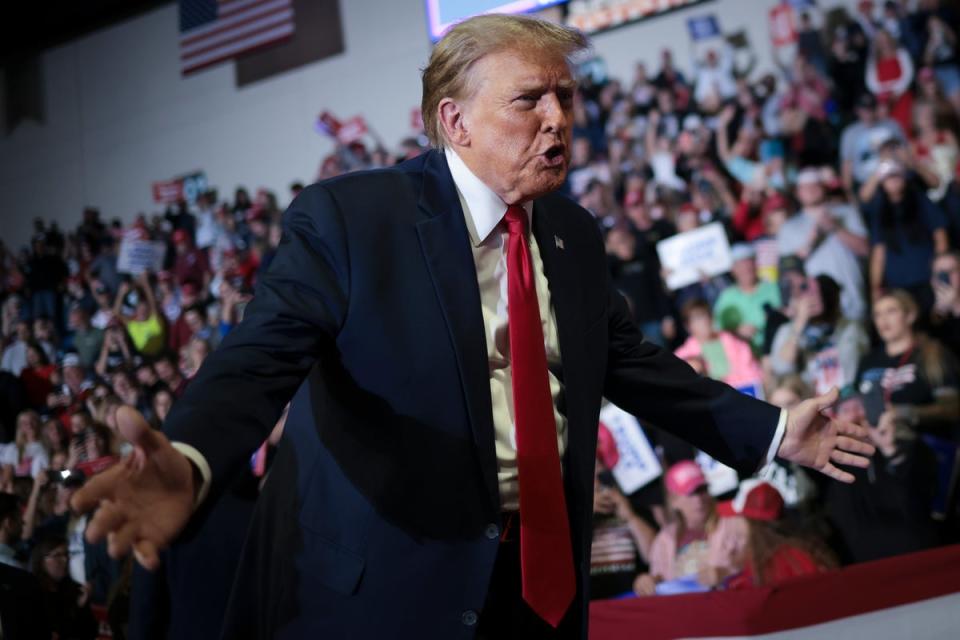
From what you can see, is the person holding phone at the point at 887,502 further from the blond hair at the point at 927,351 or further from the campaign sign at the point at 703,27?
the campaign sign at the point at 703,27

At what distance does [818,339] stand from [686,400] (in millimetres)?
3419

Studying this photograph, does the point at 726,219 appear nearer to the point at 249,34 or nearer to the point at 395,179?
the point at 395,179

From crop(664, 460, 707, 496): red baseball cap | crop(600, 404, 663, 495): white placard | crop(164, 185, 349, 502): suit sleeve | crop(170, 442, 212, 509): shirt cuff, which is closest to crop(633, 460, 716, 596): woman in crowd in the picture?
crop(664, 460, 707, 496): red baseball cap

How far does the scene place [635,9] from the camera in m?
8.90

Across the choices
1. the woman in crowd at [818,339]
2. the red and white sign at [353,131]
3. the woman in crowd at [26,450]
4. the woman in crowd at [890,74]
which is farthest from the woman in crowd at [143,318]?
the woman in crowd at [890,74]

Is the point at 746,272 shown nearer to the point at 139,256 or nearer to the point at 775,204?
the point at 775,204

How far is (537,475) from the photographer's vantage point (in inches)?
59.5

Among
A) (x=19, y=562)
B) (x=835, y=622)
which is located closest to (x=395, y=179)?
→ (x=835, y=622)

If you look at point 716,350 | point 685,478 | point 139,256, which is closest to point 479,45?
point 685,478

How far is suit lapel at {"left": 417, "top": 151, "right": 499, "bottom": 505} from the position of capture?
146 centimetres

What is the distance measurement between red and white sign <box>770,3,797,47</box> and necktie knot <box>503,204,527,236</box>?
6707 millimetres

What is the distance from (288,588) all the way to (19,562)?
263 centimetres

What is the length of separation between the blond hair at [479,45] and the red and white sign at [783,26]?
6601 mm

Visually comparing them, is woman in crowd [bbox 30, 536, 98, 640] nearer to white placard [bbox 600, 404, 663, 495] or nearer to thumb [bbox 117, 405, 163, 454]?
thumb [bbox 117, 405, 163, 454]
